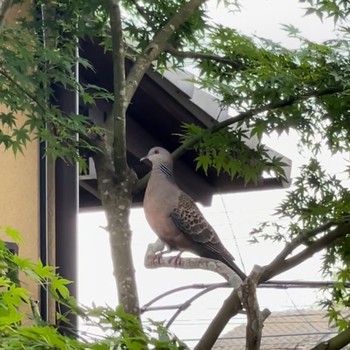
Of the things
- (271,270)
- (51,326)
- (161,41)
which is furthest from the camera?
(161,41)

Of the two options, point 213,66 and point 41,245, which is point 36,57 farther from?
point 41,245

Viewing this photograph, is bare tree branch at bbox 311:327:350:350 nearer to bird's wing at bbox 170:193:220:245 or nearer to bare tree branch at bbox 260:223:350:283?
bare tree branch at bbox 260:223:350:283

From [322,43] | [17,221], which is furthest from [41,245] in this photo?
[322,43]

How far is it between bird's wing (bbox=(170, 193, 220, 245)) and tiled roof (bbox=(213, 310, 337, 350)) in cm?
137

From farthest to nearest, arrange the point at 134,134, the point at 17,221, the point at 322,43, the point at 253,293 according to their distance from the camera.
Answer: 1. the point at 134,134
2. the point at 17,221
3. the point at 322,43
4. the point at 253,293

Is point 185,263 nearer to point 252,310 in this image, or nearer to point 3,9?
point 252,310

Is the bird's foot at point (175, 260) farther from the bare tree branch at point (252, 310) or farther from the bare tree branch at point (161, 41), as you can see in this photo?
the bare tree branch at point (161, 41)

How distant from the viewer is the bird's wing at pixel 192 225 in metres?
2.84

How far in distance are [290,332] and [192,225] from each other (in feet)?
5.93

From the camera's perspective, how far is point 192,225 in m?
2.85

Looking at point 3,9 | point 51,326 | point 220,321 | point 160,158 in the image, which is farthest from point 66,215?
point 51,326

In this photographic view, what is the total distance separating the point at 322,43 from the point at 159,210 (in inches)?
27.6

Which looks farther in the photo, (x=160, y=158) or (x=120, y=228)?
(x=160, y=158)

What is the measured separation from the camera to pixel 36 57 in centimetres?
281
